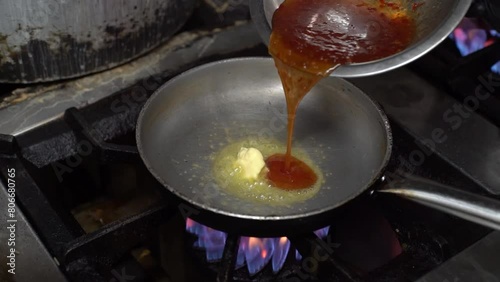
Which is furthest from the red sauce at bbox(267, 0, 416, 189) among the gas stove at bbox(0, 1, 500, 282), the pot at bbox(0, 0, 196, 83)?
the pot at bbox(0, 0, 196, 83)

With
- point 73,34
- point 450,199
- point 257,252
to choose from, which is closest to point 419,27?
point 450,199

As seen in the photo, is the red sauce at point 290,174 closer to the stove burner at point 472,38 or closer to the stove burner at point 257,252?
the stove burner at point 257,252

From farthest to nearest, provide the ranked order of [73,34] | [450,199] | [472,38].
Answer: [472,38]
[73,34]
[450,199]

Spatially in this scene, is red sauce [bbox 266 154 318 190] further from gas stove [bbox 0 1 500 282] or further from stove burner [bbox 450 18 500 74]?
stove burner [bbox 450 18 500 74]

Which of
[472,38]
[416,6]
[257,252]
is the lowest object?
[257,252]

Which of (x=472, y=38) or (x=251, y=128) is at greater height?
(x=472, y=38)

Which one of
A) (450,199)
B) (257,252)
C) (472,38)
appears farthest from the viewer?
(472,38)

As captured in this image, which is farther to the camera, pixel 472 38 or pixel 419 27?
pixel 472 38

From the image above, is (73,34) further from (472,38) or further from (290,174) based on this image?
(472,38)
